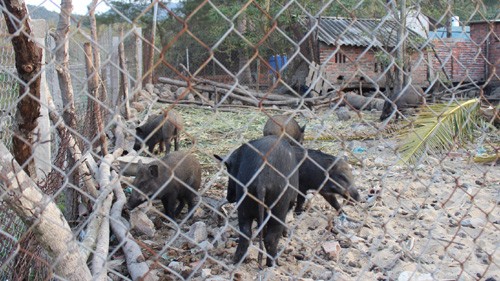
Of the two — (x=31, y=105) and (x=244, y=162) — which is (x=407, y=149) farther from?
(x=31, y=105)

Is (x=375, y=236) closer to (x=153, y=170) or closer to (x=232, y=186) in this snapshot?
(x=232, y=186)

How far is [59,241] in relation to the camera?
2.19 metres

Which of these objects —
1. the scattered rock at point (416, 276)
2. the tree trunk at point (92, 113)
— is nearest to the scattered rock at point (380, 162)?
the tree trunk at point (92, 113)

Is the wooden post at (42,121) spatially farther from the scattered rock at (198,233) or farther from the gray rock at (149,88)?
the gray rock at (149,88)

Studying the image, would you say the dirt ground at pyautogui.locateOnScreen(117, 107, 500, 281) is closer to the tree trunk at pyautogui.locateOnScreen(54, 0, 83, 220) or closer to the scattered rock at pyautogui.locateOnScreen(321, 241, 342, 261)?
the scattered rock at pyautogui.locateOnScreen(321, 241, 342, 261)

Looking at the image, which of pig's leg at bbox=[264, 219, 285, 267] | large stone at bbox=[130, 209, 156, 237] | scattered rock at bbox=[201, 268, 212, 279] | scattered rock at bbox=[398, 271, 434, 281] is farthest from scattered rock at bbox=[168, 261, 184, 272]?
scattered rock at bbox=[398, 271, 434, 281]

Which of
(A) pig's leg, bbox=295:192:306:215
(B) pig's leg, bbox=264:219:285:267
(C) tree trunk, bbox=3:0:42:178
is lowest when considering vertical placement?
(A) pig's leg, bbox=295:192:306:215

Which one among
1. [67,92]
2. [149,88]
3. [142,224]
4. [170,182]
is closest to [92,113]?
[170,182]

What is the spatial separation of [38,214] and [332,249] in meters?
2.76

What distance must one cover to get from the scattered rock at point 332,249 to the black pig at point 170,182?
1502 mm

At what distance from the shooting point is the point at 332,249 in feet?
14.2

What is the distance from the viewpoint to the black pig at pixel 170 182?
5445 mm

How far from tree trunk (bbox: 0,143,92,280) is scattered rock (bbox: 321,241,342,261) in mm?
2442

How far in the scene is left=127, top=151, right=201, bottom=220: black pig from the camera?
5445mm
